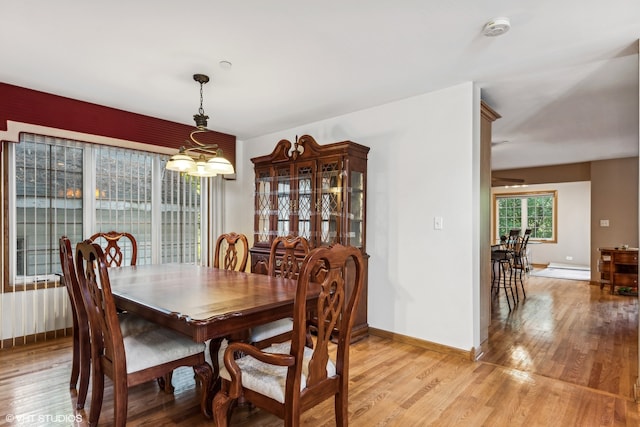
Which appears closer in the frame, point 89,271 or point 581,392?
point 89,271

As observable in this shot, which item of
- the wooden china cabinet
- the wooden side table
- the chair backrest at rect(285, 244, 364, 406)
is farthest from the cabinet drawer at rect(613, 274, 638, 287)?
the chair backrest at rect(285, 244, 364, 406)

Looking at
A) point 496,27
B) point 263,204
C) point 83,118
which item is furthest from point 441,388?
point 83,118

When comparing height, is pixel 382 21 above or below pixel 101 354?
above

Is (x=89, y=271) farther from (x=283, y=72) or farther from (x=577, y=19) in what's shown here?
(x=577, y=19)

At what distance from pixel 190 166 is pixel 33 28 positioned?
1241 millimetres

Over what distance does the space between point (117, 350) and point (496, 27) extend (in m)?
2.72

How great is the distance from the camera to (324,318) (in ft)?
5.10

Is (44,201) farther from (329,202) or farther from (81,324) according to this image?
(329,202)

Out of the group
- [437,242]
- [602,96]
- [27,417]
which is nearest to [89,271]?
[27,417]

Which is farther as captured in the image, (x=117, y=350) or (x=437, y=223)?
(x=437, y=223)

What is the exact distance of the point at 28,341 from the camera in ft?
11.0

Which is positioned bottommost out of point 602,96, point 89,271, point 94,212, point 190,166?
point 89,271

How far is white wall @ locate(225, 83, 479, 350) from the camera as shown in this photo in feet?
10.0

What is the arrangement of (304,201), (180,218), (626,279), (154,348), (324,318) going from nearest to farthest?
(324,318) → (154,348) → (304,201) → (180,218) → (626,279)
